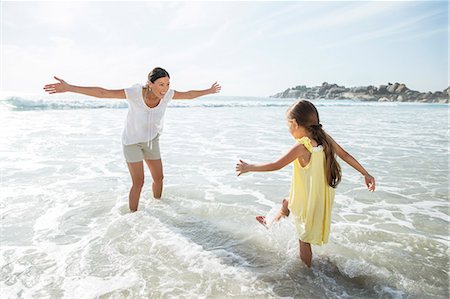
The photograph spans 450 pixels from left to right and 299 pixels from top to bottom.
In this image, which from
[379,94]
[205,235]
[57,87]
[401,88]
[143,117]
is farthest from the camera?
[379,94]

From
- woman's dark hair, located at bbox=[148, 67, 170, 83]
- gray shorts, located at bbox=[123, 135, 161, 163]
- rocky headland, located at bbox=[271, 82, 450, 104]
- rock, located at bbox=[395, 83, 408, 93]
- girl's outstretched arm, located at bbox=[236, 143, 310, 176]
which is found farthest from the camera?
rock, located at bbox=[395, 83, 408, 93]

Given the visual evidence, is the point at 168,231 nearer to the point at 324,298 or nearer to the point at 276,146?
the point at 324,298

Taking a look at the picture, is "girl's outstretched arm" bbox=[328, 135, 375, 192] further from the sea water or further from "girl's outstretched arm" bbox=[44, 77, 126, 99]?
"girl's outstretched arm" bbox=[44, 77, 126, 99]

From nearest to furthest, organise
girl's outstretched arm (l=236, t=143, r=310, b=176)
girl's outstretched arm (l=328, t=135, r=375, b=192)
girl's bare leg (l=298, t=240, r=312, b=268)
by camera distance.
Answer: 1. girl's outstretched arm (l=236, t=143, r=310, b=176)
2. girl's outstretched arm (l=328, t=135, r=375, b=192)
3. girl's bare leg (l=298, t=240, r=312, b=268)

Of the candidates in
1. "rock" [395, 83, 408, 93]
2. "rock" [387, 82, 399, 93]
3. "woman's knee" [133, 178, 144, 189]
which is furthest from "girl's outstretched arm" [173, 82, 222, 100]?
"rock" [387, 82, 399, 93]

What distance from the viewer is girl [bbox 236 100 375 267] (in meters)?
2.83

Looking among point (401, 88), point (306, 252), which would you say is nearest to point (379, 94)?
point (401, 88)

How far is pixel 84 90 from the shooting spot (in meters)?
→ 3.62

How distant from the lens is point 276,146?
9812mm

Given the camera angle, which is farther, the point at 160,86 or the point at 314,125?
the point at 160,86

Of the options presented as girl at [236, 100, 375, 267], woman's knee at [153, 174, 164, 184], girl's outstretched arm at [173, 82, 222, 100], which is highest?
girl's outstretched arm at [173, 82, 222, 100]

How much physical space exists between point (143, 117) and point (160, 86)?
0.52m

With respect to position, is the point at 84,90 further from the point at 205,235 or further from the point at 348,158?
the point at 348,158

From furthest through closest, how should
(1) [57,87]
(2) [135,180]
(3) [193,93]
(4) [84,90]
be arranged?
(3) [193,93] < (2) [135,180] < (4) [84,90] < (1) [57,87]
